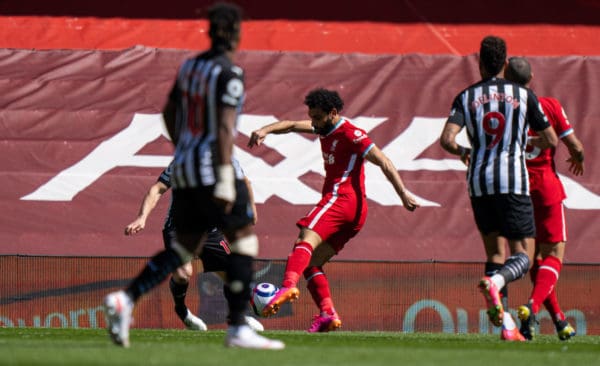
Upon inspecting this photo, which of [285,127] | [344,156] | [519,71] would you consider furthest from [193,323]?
[519,71]

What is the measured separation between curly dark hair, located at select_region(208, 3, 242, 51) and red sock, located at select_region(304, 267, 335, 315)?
3.21m

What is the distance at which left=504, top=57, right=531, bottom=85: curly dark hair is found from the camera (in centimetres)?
803

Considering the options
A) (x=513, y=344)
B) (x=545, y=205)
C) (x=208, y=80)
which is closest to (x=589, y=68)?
(x=545, y=205)

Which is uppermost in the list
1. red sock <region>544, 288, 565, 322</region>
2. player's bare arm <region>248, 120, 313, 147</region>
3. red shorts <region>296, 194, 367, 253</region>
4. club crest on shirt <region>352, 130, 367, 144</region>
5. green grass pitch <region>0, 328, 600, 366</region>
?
player's bare arm <region>248, 120, 313, 147</region>

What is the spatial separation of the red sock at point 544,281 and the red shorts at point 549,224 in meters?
0.16

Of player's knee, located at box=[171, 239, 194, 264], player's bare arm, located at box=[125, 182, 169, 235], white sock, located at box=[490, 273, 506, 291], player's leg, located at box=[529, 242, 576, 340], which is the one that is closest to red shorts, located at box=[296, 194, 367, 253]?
player's bare arm, located at box=[125, 182, 169, 235]

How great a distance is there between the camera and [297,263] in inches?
336

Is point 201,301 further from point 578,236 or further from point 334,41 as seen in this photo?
point 334,41

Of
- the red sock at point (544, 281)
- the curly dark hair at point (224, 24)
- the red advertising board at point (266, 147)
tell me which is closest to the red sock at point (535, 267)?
the red sock at point (544, 281)

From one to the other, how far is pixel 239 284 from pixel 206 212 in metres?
0.42

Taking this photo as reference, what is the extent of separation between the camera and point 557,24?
16.4 meters

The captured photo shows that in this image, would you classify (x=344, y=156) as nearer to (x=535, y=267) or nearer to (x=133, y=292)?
(x=535, y=267)

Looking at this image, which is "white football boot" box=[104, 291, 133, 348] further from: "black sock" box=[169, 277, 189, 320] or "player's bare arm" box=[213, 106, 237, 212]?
"black sock" box=[169, 277, 189, 320]

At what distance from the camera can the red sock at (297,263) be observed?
8375 mm
